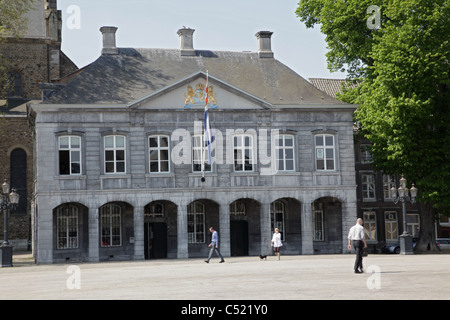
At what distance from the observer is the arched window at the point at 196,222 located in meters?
39.7

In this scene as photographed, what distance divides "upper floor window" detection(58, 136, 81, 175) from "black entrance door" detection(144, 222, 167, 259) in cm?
508

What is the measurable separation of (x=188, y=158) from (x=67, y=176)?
6.25 m

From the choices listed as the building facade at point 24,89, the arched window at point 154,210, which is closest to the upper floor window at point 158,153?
the arched window at point 154,210

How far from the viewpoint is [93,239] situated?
3694cm

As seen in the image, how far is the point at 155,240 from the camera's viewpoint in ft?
129

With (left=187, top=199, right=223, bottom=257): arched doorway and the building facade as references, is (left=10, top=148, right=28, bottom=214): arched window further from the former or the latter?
(left=187, top=199, right=223, bottom=257): arched doorway

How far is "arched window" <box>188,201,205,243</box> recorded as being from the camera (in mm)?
39656

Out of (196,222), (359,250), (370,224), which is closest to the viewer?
(359,250)

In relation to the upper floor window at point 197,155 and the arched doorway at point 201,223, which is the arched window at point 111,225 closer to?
the arched doorway at point 201,223

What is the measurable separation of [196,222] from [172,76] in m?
8.14

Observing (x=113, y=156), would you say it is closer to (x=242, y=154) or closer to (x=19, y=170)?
(x=242, y=154)

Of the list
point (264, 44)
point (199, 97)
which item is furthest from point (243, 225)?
point (264, 44)

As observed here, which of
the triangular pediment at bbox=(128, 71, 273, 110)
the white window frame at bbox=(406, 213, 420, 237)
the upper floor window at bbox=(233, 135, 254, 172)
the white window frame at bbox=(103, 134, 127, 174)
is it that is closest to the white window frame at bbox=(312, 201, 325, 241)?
the upper floor window at bbox=(233, 135, 254, 172)
